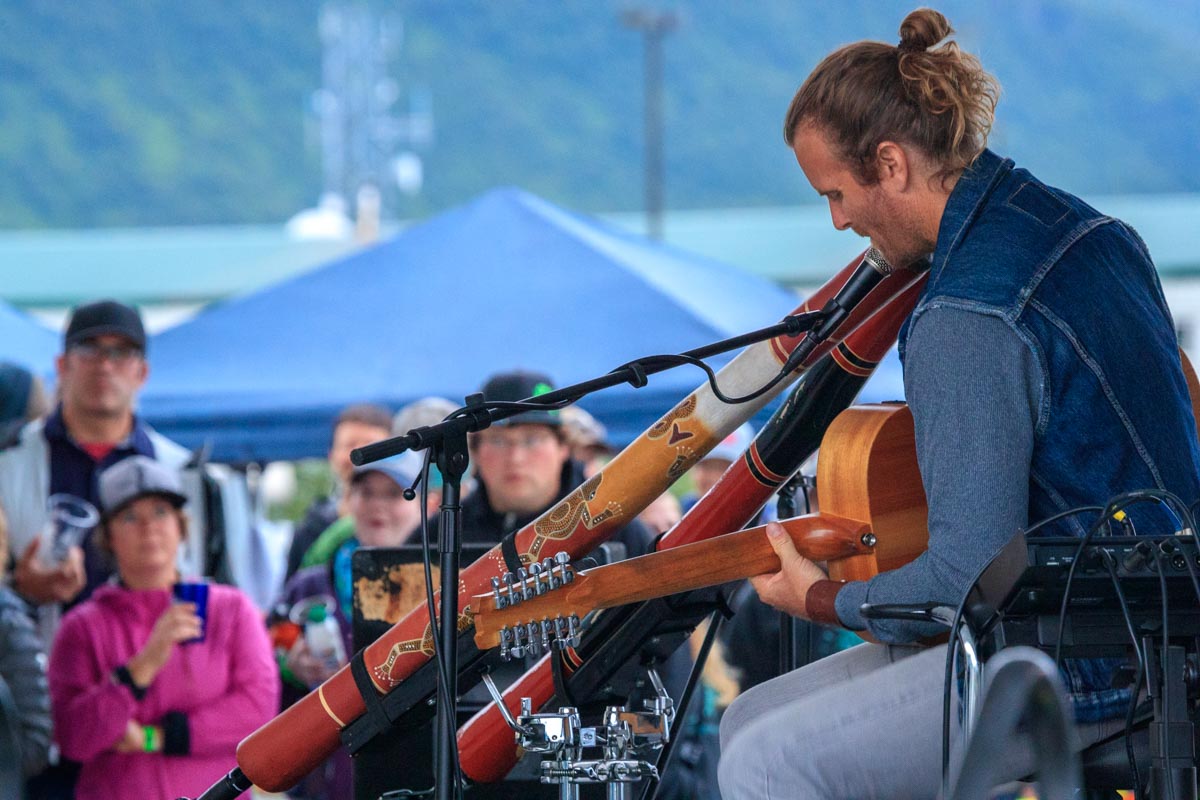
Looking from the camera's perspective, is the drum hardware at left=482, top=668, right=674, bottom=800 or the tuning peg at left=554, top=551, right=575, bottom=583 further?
the tuning peg at left=554, top=551, right=575, bottom=583

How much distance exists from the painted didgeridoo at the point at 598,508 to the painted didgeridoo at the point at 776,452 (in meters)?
0.05

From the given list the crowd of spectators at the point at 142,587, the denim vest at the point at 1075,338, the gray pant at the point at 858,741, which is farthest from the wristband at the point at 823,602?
the crowd of spectators at the point at 142,587

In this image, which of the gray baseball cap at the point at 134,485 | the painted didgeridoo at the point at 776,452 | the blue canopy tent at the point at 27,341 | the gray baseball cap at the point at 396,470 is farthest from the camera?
the blue canopy tent at the point at 27,341

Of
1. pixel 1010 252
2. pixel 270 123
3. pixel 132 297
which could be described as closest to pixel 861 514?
pixel 1010 252

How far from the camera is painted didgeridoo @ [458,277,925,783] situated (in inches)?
128

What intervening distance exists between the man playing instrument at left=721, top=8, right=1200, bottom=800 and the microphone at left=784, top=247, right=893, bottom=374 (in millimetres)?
303

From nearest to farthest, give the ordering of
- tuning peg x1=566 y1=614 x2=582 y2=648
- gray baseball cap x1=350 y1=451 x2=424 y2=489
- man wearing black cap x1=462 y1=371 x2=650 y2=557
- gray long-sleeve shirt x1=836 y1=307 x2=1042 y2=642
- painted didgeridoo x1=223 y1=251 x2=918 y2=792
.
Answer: gray long-sleeve shirt x1=836 y1=307 x2=1042 y2=642 → tuning peg x1=566 y1=614 x2=582 y2=648 → painted didgeridoo x1=223 y1=251 x2=918 y2=792 → man wearing black cap x1=462 y1=371 x2=650 y2=557 → gray baseball cap x1=350 y1=451 x2=424 y2=489

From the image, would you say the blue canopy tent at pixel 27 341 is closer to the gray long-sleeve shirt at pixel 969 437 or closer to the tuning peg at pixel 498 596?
the tuning peg at pixel 498 596

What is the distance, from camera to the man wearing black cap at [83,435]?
590 centimetres

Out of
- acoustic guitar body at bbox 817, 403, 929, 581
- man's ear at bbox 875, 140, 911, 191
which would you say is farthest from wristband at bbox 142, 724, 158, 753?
man's ear at bbox 875, 140, 911, 191

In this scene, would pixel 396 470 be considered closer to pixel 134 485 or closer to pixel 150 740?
pixel 134 485

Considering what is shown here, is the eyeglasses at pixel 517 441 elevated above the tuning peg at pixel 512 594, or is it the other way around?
the eyeglasses at pixel 517 441

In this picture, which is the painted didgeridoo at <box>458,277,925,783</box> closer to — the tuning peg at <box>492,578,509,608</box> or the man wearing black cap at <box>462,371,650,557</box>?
the tuning peg at <box>492,578,509,608</box>

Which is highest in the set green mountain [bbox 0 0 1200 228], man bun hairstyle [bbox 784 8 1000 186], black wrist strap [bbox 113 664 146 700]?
green mountain [bbox 0 0 1200 228]
